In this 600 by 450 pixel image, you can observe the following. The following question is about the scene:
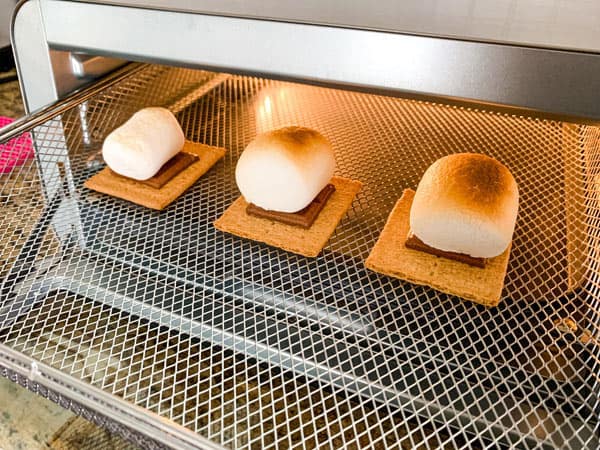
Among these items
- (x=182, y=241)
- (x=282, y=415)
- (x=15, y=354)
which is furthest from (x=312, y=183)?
(x=15, y=354)

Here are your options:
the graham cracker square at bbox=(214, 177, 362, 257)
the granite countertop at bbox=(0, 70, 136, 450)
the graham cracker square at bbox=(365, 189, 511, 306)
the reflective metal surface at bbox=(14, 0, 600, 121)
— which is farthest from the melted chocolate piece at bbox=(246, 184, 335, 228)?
the granite countertop at bbox=(0, 70, 136, 450)

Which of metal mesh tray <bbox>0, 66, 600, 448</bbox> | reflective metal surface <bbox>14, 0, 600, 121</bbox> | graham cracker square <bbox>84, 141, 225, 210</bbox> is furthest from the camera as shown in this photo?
graham cracker square <bbox>84, 141, 225, 210</bbox>

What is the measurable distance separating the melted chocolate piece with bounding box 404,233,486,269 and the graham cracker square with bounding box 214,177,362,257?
0.12m

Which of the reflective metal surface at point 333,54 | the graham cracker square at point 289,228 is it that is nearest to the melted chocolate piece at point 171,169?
the graham cracker square at point 289,228

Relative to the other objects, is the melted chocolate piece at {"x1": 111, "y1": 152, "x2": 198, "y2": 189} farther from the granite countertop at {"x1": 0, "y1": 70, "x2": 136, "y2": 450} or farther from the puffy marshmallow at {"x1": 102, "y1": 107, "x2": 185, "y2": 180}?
the granite countertop at {"x1": 0, "y1": 70, "x2": 136, "y2": 450}

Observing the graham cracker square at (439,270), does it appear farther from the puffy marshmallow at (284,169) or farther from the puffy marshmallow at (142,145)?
the puffy marshmallow at (142,145)

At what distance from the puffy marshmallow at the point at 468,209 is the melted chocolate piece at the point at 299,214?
5.9 inches

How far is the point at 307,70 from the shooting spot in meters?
0.56

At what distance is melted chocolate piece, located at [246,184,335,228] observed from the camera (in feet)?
2.51

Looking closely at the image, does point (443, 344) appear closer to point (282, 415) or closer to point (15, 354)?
point (282, 415)

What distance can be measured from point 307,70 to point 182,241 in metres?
0.33

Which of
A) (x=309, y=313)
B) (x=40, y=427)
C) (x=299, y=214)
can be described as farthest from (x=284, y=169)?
(x=40, y=427)

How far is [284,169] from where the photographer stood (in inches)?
28.9

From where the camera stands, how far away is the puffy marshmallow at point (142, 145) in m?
0.82
